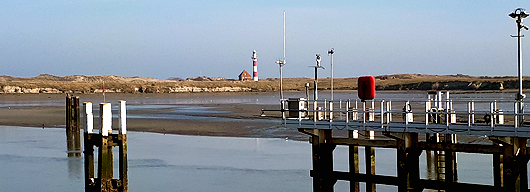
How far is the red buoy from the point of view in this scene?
63.4 ft

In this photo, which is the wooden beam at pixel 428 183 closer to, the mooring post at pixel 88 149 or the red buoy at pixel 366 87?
the red buoy at pixel 366 87

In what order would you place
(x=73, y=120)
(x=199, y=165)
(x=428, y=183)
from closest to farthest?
(x=428, y=183) → (x=199, y=165) → (x=73, y=120)

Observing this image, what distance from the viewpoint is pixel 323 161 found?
18734 mm

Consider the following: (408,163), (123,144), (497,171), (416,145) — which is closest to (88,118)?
(123,144)

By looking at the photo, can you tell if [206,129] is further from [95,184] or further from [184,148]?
[95,184]

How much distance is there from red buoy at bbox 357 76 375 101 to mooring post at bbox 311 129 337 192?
1641mm

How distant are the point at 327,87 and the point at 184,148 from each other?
10563 centimetres

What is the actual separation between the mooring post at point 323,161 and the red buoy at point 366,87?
1.64 m

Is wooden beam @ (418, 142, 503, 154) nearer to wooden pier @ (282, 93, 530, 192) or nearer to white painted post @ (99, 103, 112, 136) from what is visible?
wooden pier @ (282, 93, 530, 192)

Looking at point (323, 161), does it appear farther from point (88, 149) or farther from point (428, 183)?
point (88, 149)

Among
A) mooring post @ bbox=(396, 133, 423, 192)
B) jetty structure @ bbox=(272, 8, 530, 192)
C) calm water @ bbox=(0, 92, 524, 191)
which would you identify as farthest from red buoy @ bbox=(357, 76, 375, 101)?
calm water @ bbox=(0, 92, 524, 191)

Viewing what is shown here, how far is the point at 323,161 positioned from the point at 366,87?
2.68 metres

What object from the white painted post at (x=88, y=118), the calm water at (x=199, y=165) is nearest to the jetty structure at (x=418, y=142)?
the calm water at (x=199, y=165)

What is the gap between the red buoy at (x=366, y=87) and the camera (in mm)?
19328
